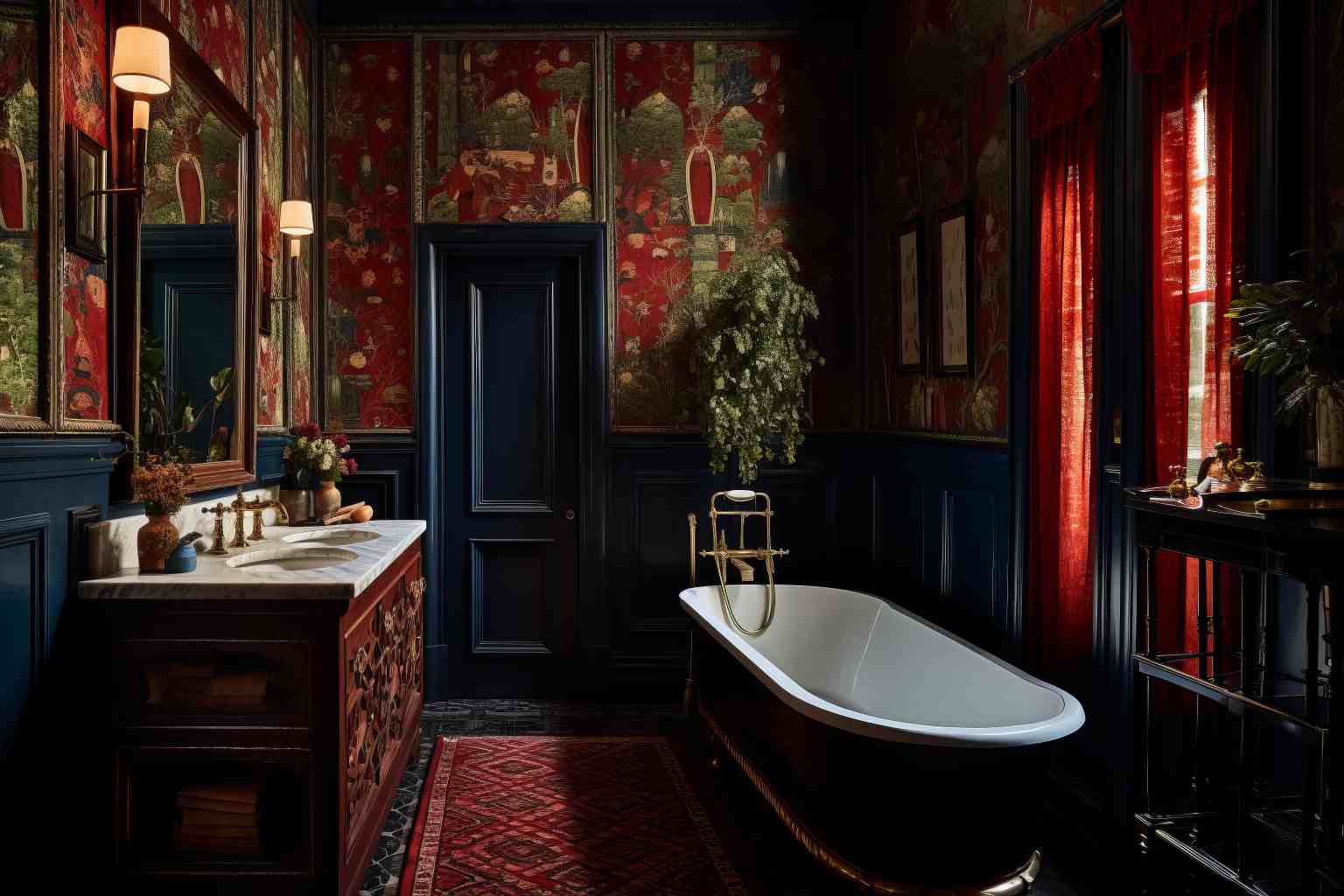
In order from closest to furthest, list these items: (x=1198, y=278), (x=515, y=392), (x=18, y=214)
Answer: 1. (x=18, y=214)
2. (x=1198, y=278)
3. (x=515, y=392)

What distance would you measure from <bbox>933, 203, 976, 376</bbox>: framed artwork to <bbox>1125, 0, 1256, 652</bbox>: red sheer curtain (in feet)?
3.61

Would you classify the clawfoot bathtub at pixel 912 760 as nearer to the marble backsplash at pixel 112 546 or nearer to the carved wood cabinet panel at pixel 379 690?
the carved wood cabinet panel at pixel 379 690

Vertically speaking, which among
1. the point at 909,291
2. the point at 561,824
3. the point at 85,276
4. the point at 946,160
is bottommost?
the point at 561,824

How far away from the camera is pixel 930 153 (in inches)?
160

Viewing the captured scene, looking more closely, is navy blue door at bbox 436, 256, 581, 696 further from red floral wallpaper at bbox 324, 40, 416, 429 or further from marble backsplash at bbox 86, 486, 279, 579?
marble backsplash at bbox 86, 486, 279, 579

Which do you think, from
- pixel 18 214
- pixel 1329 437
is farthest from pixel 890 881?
pixel 18 214

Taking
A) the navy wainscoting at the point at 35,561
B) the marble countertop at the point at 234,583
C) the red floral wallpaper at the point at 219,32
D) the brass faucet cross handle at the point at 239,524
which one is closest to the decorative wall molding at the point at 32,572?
the navy wainscoting at the point at 35,561

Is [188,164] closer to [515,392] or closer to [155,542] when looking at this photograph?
[155,542]

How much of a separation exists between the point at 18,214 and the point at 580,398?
2899mm

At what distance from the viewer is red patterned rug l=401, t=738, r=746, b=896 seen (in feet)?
9.04

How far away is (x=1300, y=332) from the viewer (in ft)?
5.90

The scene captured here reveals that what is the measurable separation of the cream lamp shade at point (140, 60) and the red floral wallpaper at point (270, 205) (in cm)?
126

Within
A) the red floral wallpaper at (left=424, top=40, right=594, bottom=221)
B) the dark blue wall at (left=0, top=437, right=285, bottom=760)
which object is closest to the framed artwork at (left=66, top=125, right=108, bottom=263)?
the dark blue wall at (left=0, top=437, right=285, bottom=760)

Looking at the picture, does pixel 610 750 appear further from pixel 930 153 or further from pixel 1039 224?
pixel 930 153
